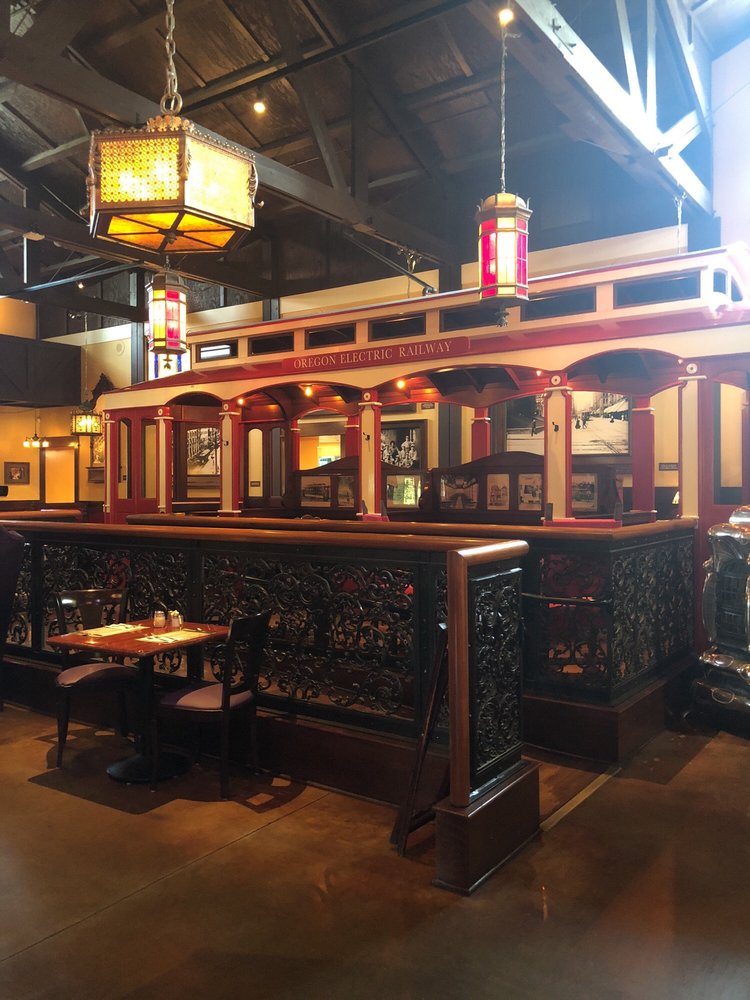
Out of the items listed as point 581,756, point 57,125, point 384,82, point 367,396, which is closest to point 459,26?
point 384,82

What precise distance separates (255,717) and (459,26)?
868cm

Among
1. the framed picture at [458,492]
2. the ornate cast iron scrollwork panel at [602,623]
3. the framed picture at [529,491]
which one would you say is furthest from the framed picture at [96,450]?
the ornate cast iron scrollwork panel at [602,623]

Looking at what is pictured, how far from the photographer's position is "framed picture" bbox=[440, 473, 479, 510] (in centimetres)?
877

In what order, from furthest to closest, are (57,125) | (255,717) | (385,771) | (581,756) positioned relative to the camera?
(57,125), (581,756), (255,717), (385,771)

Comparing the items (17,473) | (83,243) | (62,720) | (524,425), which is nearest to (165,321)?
(83,243)

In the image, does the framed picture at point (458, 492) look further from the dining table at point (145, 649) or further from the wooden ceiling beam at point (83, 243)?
the dining table at point (145, 649)

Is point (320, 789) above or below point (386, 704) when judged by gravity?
below

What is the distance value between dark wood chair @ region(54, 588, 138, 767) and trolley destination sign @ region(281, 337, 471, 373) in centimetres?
549

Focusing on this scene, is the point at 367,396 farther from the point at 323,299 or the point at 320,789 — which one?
the point at 320,789

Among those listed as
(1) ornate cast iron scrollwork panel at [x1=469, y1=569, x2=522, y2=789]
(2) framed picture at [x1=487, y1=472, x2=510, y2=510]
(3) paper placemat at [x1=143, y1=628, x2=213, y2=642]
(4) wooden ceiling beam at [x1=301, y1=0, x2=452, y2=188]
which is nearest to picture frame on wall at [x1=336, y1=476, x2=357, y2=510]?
(2) framed picture at [x1=487, y1=472, x2=510, y2=510]

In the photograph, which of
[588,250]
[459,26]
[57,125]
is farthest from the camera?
[57,125]

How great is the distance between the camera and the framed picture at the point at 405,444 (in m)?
12.5

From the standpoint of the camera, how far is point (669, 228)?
1000 cm

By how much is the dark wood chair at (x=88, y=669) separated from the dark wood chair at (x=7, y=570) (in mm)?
352
